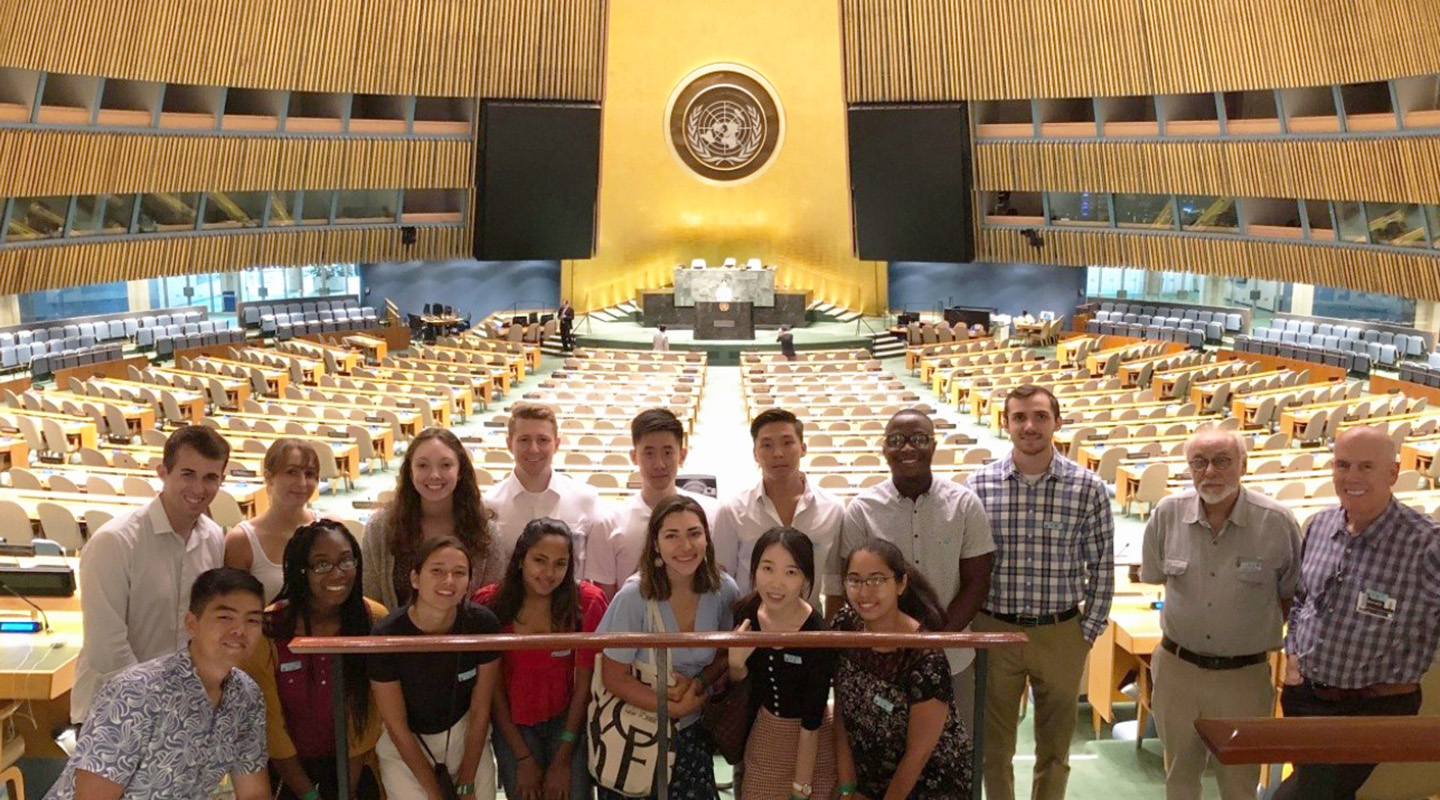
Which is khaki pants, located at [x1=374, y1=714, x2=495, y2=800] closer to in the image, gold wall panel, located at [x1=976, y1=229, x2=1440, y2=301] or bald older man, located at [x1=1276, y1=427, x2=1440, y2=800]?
bald older man, located at [x1=1276, y1=427, x2=1440, y2=800]

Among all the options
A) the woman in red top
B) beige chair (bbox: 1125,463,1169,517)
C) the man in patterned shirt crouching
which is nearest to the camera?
the man in patterned shirt crouching

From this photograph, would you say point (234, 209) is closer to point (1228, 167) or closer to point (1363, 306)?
point (1228, 167)

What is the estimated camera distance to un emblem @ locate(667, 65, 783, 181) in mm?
31578

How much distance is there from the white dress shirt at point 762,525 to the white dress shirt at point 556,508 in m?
0.51

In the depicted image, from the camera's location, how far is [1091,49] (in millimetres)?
25031

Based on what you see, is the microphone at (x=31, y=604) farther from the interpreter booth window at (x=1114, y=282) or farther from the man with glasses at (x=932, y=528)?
the interpreter booth window at (x=1114, y=282)

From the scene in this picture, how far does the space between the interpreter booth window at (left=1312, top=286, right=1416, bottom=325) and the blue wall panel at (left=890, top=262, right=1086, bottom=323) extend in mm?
5704

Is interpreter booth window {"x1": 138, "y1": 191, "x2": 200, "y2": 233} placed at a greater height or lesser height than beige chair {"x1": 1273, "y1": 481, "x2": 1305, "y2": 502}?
greater

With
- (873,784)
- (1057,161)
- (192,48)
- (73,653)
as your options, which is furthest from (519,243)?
(873,784)

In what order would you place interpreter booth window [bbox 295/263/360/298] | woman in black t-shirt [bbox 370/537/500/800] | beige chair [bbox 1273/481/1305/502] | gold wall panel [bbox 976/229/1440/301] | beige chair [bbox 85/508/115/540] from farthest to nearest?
interpreter booth window [bbox 295/263/360/298], gold wall panel [bbox 976/229/1440/301], beige chair [bbox 1273/481/1305/502], beige chair [bbox 85/508/115/540], woman in black t-shirt [bbox 370/537/500/800]

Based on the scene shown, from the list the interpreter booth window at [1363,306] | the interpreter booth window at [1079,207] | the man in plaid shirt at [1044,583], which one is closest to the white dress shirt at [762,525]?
the man in plaid shirt at [1044,583]

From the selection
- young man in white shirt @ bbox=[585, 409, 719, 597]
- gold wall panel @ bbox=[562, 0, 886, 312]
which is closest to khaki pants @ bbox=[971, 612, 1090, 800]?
young man in white shirt @ bbox=[585, 409, 719, 597]

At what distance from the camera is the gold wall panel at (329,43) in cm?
2084

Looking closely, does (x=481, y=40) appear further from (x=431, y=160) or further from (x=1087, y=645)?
(x=1087, y=645)
